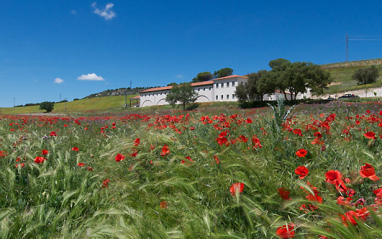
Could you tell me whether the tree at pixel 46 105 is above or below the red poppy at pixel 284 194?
above

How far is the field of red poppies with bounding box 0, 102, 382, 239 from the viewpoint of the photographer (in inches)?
70.4

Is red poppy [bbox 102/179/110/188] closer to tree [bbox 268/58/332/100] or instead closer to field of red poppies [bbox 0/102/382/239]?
field of red poppies [bbox 0/102/382/239]

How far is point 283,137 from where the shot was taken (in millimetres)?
3332

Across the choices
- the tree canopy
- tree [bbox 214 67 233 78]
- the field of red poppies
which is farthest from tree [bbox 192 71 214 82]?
the field of red poppies

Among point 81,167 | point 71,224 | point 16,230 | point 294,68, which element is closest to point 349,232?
point 71,224

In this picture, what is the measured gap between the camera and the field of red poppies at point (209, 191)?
5.87 ft

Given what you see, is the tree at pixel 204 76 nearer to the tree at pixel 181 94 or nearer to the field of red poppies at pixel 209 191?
the tree at pixel 181 94

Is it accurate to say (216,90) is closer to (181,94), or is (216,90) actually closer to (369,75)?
Result: (181,94)

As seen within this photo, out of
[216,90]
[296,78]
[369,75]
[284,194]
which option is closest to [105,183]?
[284,194]

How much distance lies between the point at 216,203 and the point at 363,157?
6.25 ft

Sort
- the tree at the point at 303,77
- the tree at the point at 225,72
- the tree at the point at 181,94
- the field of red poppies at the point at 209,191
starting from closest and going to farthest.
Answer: the field of red poppies at the point at 209,191
the tree at the point at 303,77
the tree at the point at 181,94
the tree at the point at 225,72

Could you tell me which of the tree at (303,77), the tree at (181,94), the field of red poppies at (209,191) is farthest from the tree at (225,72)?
the field of red poppies at (209,191)

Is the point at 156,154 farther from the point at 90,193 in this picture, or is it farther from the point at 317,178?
the point at 317,178

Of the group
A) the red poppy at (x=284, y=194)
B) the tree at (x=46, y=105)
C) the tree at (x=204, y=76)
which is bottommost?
the red poppy at (x=284, y=194)
